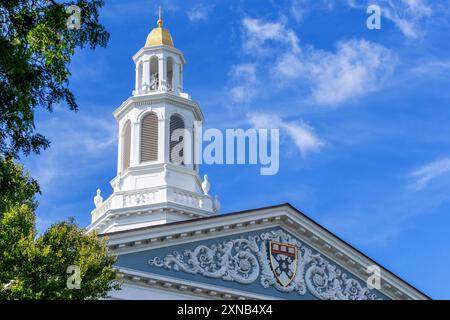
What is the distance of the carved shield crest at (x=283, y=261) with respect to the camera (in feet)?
130

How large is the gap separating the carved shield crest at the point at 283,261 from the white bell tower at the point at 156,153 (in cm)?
683

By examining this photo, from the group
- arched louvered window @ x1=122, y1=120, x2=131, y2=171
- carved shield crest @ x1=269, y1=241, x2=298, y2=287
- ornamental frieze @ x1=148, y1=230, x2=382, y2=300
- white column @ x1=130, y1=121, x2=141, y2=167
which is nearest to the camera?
ornamental frieze @ x1=148, y1=230, x2=382, y2=300

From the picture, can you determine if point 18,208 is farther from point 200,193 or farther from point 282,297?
Result: point 200,193

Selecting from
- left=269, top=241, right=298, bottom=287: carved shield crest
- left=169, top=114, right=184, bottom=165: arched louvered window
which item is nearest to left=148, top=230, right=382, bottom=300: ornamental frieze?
left=269, top=241, right=298, bottom=287: carved shield crest

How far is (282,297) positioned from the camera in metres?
39.3

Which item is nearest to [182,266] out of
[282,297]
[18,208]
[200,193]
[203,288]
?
[203,288]

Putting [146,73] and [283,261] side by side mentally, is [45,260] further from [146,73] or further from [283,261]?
[146,73]

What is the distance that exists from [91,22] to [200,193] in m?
29.6

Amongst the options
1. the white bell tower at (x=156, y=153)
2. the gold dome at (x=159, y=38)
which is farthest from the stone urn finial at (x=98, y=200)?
the gold dome at (x=159, y=38)

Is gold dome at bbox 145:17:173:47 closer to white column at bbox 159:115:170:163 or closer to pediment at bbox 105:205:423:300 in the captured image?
white column at bbox 159:115:170:163

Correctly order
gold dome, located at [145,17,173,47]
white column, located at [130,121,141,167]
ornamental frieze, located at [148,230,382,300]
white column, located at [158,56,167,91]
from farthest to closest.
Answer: gold dome, located at [145,17,173,47] → white column, located at [158,56,167,91] → white column, located at [130,121,141,167] → ornamental frieze, located at [148,230,382,300]

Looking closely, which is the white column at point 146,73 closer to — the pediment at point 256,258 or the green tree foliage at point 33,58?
the pediment at point 256,258

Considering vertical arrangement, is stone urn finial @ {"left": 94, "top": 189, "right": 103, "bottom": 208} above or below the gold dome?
below

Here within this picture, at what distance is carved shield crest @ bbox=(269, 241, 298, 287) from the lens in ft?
130
